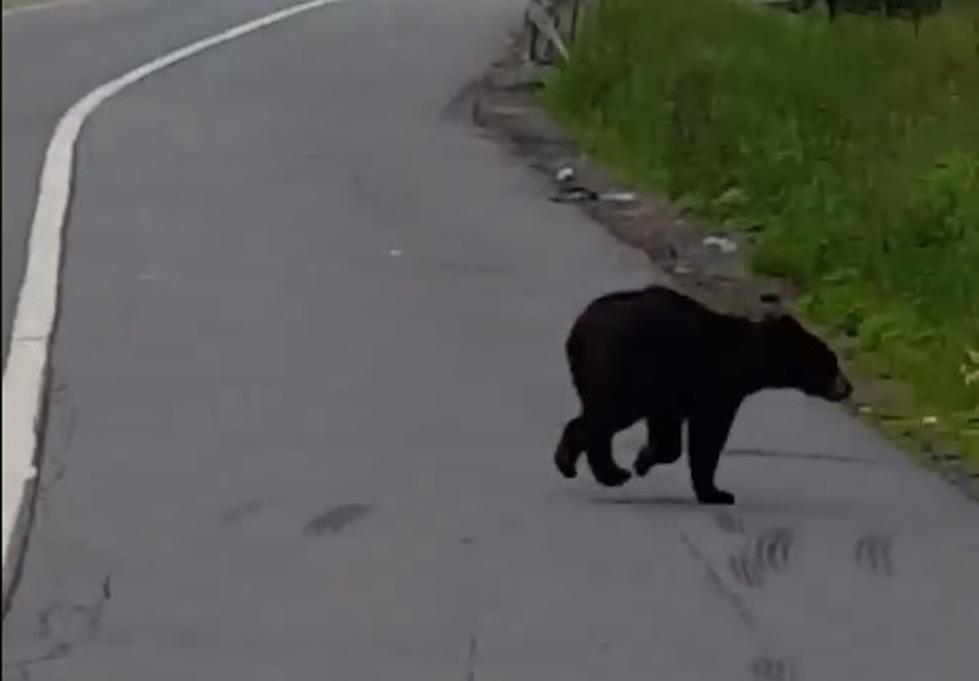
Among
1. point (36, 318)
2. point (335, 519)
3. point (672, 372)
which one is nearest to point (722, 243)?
point (36, 318)

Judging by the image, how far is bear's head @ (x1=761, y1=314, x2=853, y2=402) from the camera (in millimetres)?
8086

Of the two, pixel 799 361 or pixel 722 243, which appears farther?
pixel 722 243

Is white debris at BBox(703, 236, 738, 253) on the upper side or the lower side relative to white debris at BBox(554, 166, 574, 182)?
upper

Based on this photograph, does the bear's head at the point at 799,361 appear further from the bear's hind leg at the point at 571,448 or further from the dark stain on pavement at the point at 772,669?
the dark stain on pavement at the point at 772,669

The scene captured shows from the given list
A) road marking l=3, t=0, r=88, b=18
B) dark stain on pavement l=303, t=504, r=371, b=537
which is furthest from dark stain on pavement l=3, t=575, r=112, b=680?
road marking l=3, t=0, r=88, b=18

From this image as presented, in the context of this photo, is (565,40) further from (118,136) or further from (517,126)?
(118,136)

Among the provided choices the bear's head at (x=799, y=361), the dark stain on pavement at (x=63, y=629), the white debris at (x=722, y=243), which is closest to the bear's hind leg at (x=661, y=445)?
the bear's head at (x=799, y=361)

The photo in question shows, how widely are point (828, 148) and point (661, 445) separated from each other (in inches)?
340

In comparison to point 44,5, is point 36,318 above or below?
above

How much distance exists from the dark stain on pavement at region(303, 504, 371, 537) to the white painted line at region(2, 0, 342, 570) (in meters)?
0.80

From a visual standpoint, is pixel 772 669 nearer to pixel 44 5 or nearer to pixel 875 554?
pixel 875 554

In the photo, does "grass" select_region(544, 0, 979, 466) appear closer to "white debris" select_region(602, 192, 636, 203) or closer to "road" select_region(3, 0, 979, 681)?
"white debris" select_region(602, 192, 636, 203)

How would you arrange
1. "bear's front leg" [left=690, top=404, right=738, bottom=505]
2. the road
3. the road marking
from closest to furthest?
the road
"bear's front leg" [left=690, top=404, right=738, bottom=505]
the road marking

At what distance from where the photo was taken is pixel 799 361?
8.21 metres
